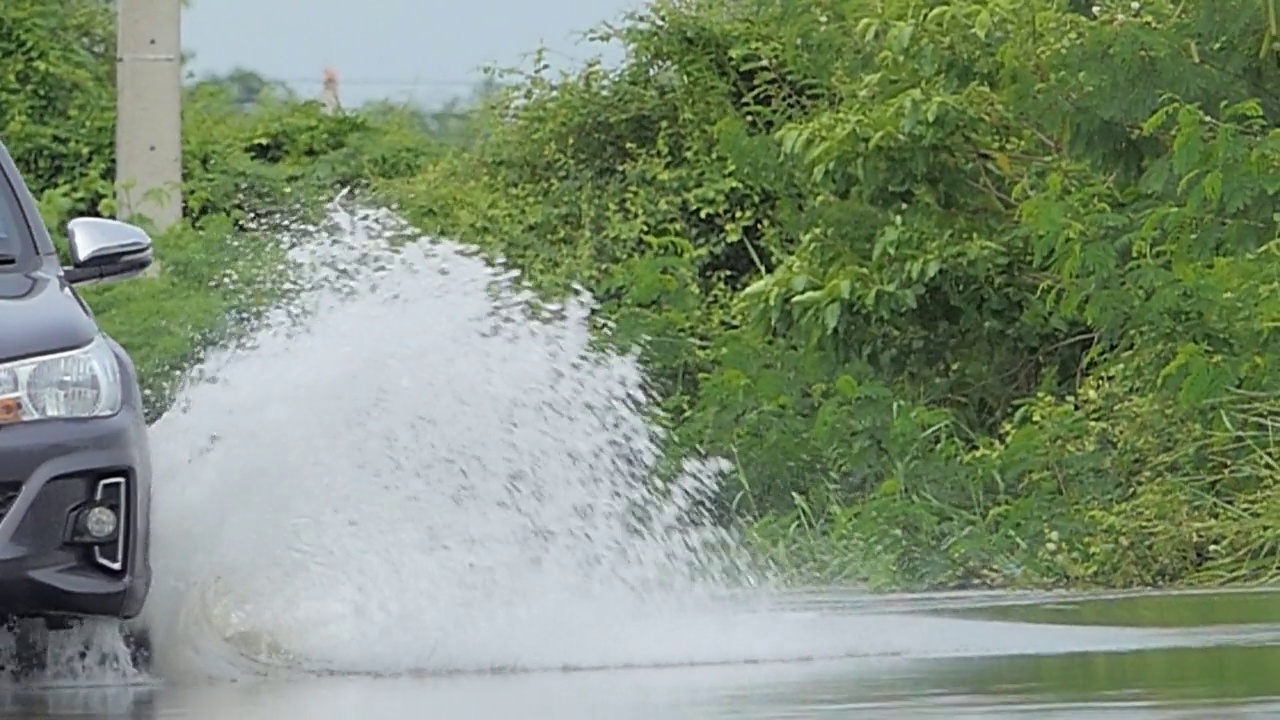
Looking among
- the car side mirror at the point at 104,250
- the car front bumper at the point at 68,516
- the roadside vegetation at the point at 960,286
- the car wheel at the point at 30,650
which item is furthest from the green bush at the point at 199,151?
the car front bumper at the point at 68,516

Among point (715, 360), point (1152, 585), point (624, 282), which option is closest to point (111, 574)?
point (1152, 585)

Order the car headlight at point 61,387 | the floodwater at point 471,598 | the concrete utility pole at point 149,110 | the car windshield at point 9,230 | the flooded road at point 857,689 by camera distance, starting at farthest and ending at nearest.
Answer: the concrete utility pole at point 149,110 → the car windshield at point 9,230 → the car headlight at point 61,387 → the floodwater at point 471,598 → the flooded road at point 857,689

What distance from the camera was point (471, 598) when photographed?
8258mm

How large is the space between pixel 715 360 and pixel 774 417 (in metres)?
1.41

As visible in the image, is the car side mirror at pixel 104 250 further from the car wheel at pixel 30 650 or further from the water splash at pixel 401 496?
the car wheel at pixel 30 650

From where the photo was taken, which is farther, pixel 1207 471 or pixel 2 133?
pixel 2 133

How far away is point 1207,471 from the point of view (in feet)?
41.1

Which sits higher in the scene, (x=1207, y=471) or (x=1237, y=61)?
(x=1237, y=61)

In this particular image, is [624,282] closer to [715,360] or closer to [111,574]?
[715,360]

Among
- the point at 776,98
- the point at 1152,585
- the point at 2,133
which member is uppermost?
the point at 1152,585

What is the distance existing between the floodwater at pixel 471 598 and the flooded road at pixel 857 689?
0.6 inches

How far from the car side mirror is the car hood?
33 centimetres

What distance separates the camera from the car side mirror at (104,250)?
743cm

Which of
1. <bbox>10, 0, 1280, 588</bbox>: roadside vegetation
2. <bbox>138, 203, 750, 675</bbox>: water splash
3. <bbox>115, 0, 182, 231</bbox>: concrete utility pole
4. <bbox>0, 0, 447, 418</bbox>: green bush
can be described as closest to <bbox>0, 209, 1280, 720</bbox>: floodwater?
<bbox>138, 203, 750, 675</bbox>: water splash
